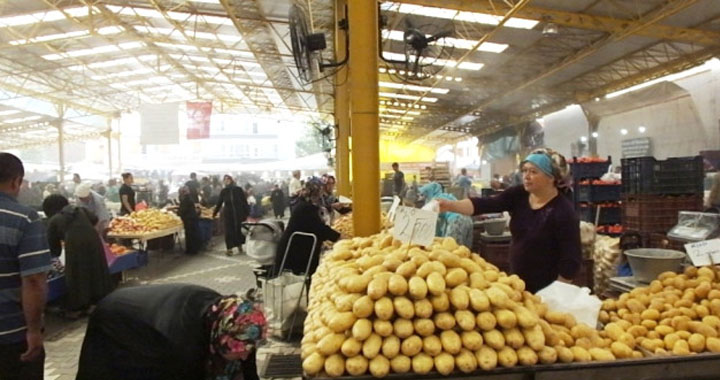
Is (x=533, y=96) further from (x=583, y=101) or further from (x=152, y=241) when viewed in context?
(x=152, y=241)

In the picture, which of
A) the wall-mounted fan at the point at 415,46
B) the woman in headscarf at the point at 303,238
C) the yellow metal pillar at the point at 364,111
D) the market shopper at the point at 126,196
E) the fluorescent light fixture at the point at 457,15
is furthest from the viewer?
the market shopper at the point at 126,196

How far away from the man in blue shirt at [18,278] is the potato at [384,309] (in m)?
1.94

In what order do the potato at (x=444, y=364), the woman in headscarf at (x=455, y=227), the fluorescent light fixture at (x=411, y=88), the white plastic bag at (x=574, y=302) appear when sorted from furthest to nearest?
the fluorescent light fixture at (x=411, y=88) → the woman in headscarf at (x=455, y=227) → the white plastic bag at (x=574, y=302) → the potato at (x=444, y=364)

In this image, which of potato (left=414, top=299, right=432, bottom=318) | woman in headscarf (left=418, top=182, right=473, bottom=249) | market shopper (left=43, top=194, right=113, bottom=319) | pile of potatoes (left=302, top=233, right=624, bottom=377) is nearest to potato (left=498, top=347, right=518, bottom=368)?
pile of potatoes (left=302, top=233, right=624, bottom=377)

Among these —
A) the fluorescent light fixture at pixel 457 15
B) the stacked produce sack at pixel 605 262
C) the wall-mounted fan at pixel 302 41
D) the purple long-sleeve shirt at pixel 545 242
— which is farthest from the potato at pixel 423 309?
the fluorescent light fixture at pixel 457 15

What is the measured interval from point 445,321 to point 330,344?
408 millimetres

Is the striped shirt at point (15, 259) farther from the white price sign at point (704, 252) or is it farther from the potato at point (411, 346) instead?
the white price sign at point (704, 252)

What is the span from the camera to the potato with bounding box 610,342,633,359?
5.64 feet

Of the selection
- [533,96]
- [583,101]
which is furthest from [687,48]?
[533,96]

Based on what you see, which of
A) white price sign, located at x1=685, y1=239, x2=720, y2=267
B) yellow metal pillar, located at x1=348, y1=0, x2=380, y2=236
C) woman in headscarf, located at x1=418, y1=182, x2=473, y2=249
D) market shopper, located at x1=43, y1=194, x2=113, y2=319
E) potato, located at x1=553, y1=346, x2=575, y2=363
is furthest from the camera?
market shopper, located at x1=43, y1=194, x2=113, y2=319

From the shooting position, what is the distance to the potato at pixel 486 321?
1.62m

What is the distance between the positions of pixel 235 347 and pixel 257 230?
3.84m

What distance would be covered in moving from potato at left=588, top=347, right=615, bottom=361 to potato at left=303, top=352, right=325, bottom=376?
98 centimetres

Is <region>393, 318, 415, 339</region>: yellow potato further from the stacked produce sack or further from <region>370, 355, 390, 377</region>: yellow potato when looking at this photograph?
the stacked produce sack
